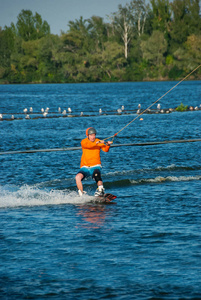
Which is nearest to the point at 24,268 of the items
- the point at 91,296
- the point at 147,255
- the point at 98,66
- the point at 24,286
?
the point at 24,286

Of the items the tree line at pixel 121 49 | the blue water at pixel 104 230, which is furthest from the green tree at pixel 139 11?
the blue water at pixel 104 230

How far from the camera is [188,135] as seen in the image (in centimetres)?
3422

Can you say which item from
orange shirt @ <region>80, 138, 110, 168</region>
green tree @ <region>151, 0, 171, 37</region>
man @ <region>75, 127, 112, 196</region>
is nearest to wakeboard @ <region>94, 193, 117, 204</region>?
man @ <region>75, 127, 112, 196</region>

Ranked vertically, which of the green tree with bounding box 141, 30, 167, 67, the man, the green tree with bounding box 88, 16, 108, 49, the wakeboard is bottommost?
the wakeboard

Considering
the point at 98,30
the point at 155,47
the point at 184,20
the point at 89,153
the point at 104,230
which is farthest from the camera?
the point at 98,30

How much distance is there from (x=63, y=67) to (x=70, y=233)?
134 m

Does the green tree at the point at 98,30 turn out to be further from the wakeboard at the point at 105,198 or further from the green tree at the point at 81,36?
the wakeboard at the point at 105,198

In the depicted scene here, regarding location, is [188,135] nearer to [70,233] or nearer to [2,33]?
[70,233]

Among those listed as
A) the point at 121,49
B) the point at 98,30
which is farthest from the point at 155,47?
the point at 98,30

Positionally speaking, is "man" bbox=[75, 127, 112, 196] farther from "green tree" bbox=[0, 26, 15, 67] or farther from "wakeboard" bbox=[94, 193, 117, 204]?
"green tree" bbox=[0, 26, 15, 67]

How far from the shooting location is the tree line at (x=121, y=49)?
441 ft

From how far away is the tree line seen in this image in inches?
5290

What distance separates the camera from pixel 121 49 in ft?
449

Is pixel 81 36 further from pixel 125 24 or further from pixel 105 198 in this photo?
pixel 105 198
